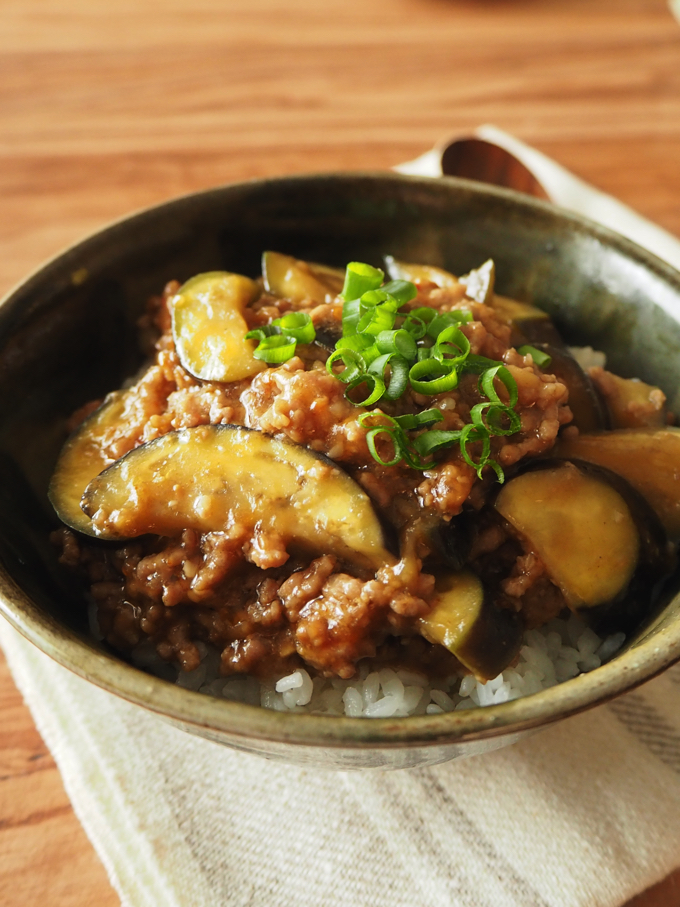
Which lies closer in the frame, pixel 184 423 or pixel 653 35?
pixel 184 423

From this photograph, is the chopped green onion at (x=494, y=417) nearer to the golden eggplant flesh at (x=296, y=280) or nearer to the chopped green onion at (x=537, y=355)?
the chopped green onion at (x=537, y=355)

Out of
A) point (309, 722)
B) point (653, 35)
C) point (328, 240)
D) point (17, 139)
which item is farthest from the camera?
point (653, 35)

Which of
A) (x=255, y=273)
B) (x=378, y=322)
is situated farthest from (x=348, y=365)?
(x=255, y=273)

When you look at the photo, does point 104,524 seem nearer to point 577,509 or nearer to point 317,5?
point 577,509

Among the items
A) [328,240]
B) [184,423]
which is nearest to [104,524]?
[184,423]

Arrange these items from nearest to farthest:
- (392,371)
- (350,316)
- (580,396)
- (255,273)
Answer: (392,371)
(350,316)
(580,396)
(255,273)

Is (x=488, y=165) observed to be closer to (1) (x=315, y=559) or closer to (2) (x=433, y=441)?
(2) (x=433, y=441)

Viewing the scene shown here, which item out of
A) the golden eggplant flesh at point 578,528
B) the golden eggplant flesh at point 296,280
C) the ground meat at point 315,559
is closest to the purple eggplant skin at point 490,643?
the ground meat at point 315,559

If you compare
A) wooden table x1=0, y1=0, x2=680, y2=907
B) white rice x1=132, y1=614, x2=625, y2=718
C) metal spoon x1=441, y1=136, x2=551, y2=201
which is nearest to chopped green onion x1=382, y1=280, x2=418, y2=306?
white rice x1=132, y1=614, x2=625, y2=718
